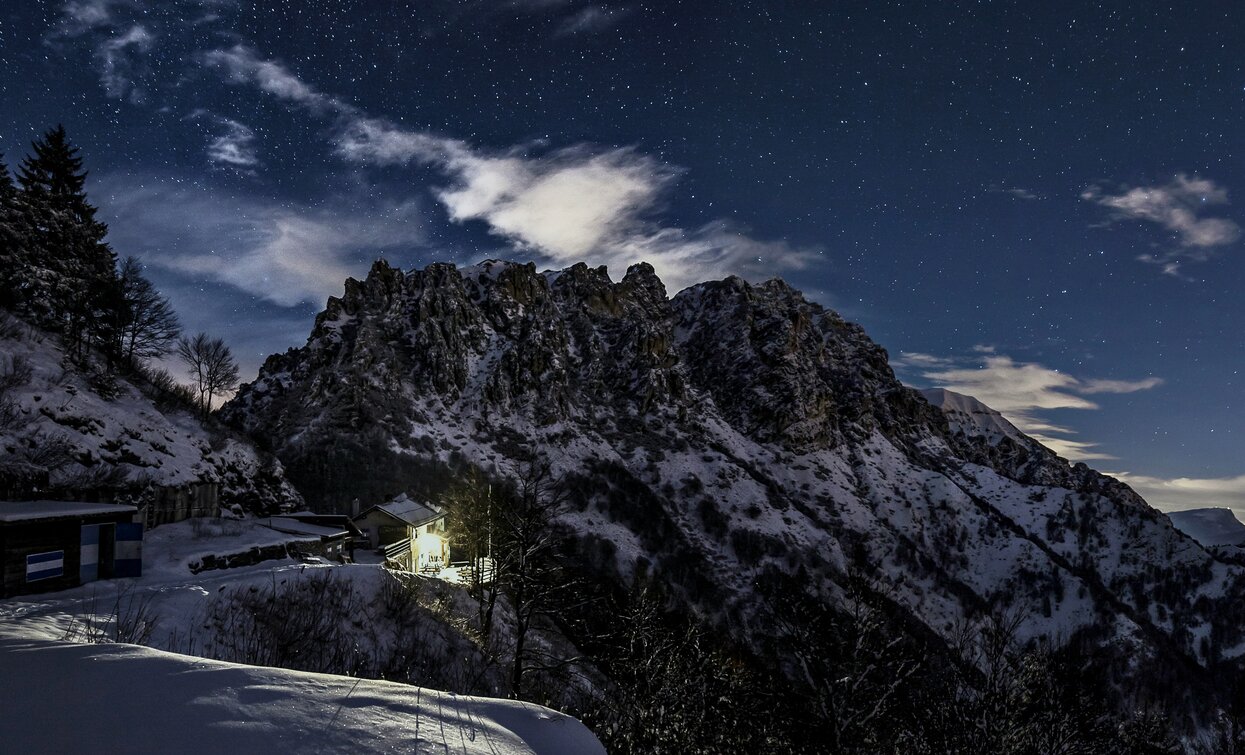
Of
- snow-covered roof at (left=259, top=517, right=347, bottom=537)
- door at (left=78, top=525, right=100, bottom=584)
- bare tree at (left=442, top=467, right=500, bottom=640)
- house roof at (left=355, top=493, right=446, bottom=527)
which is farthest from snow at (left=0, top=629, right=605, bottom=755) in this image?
house roof at (left=355, top=493, right=446, bottom=527)

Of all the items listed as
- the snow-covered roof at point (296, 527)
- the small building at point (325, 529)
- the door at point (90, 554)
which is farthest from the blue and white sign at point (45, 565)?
the snow-covered roof at point (296, 527)

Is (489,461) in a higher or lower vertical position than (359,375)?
lower

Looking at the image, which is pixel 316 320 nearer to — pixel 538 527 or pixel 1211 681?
pixel 538 527

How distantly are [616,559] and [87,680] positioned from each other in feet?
322

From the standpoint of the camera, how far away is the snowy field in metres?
4.21

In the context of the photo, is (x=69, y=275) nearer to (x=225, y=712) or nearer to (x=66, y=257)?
(x=66, y=257)

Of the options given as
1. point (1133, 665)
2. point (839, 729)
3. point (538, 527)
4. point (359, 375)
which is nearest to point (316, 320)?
point (359, 375)

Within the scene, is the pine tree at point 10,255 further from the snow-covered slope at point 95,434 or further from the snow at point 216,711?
the snow at point 216,711

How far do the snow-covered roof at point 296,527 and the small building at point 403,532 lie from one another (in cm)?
640

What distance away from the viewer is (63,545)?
54.9 ft

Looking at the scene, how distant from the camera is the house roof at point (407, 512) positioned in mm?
50469

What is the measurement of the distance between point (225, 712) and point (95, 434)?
122ft

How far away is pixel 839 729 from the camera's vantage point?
597 inches

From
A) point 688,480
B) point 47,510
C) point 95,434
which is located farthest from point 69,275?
point 688,480
